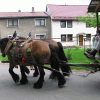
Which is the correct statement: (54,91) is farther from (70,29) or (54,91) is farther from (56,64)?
(70,29)

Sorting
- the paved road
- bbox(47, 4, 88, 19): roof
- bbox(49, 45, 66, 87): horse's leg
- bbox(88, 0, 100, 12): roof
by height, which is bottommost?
the paved road

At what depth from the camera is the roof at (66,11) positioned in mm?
21788

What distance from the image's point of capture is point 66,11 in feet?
77.4

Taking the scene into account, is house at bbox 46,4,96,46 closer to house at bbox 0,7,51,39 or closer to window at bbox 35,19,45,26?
house at bbox 0,7,51,39

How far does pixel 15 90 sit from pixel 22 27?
1904 centimetres

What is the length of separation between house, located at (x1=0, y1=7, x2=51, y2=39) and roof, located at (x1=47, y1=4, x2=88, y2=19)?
1.65m

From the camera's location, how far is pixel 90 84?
449cm

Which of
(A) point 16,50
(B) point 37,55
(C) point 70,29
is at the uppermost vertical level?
(C) point 70,29

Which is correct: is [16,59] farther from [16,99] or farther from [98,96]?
[98,96]

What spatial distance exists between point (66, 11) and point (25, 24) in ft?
25.1

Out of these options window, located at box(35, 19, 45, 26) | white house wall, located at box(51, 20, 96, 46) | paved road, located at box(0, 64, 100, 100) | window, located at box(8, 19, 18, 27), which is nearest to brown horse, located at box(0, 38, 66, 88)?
paved road, located at box(0, 64, 100, 100)

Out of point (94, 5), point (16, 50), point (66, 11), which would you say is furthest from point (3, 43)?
point (66, 11)

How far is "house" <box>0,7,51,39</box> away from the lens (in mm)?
21875

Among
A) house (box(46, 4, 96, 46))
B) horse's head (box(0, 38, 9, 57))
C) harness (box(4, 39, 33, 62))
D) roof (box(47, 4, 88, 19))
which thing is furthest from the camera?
roof (box(47, 4, 88, 19))
